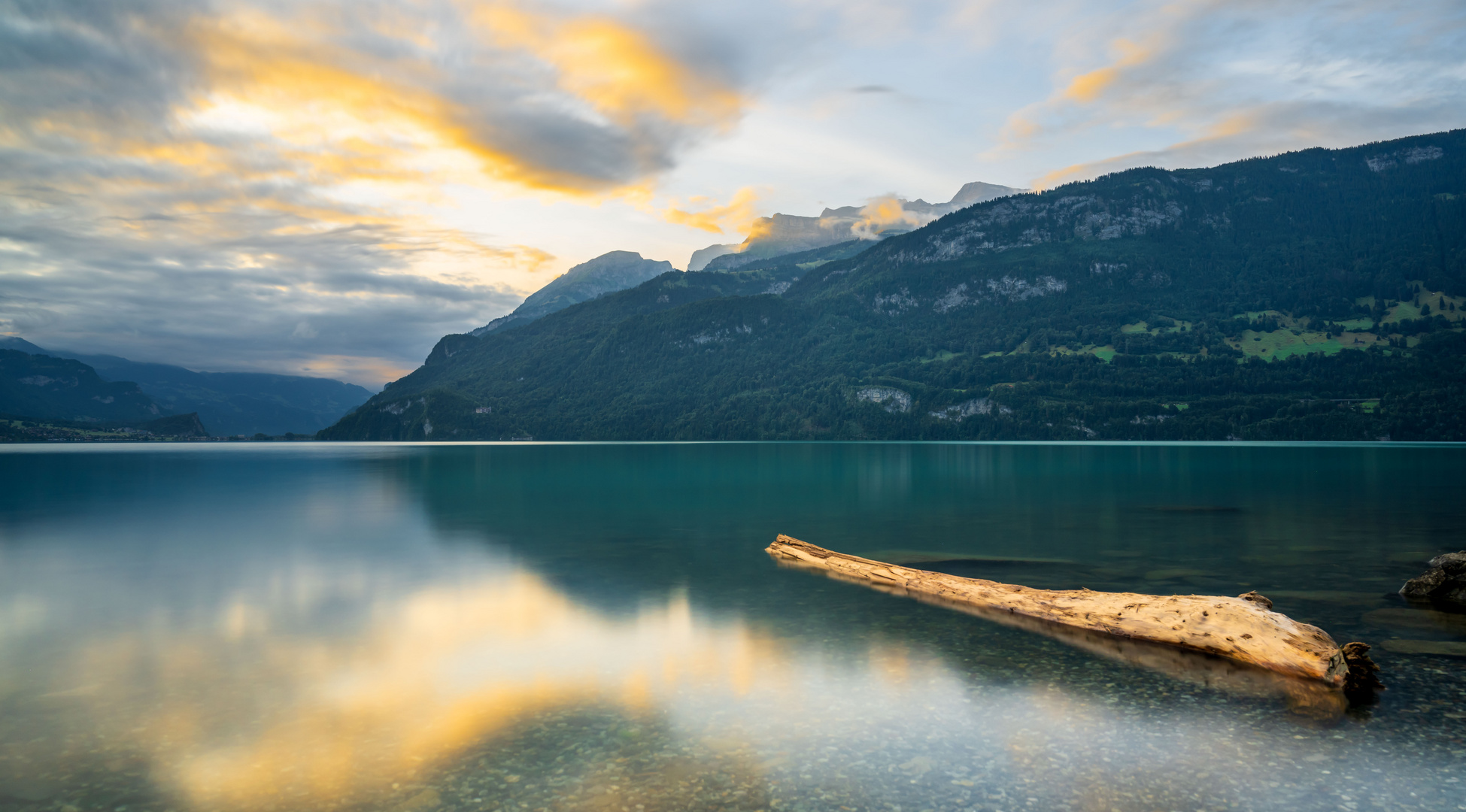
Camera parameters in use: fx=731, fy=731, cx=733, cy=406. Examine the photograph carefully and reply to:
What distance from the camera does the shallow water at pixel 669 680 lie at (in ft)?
30.9

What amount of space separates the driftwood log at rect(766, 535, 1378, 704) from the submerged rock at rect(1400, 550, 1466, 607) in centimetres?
733

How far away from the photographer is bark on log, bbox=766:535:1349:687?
43.8 feet

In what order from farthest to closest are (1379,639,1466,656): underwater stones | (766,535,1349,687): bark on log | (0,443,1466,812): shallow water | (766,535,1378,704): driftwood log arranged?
(1379,639,1466,656): underwater stones → (766,535,1349,687): bark on log → (766,535,1378,704): driftwood log → (0,443,1466,812): shallow water

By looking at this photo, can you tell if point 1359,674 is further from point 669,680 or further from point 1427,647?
point 669,680

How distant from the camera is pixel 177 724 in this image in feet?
38.8

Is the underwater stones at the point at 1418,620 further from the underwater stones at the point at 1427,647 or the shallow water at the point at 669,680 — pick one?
the underwater stones at the point at 1427,647

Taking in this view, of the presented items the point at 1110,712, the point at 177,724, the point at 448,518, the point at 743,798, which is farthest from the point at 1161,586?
the point at 448,518

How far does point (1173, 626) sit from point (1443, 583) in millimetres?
10896

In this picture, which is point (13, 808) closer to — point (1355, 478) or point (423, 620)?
point (423, 620)

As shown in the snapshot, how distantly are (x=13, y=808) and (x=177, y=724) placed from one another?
2.86m

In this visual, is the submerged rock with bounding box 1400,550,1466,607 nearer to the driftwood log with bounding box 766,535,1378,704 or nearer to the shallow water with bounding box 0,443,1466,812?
the shallow water with bounding box 0,443,1466,812

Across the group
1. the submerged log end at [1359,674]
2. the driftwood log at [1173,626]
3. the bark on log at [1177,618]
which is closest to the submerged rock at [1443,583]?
the driftwood log at [1173,626]

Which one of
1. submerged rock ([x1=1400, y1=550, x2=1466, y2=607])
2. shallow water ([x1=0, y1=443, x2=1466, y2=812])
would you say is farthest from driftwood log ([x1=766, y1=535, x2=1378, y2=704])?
submerged rock ([x1=1400, y1=550, x2=1466, y2=607])

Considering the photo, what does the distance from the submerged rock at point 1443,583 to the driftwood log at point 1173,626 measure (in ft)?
24.0
